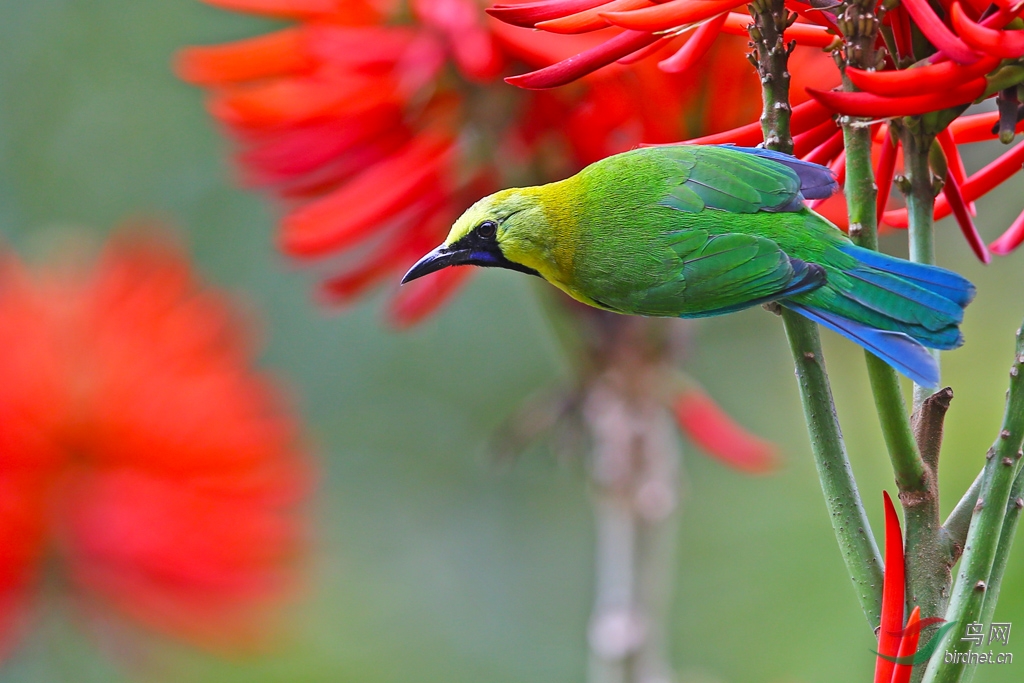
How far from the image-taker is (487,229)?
1.10 metres

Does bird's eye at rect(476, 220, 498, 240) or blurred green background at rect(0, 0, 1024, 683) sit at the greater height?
bird's eye at rect(476, 220, 498, 240)

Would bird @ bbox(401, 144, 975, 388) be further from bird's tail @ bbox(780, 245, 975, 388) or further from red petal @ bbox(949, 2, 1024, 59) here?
red petal @ bbox(949, 2, 1024, 59)

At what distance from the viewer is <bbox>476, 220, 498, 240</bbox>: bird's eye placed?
1091 mm

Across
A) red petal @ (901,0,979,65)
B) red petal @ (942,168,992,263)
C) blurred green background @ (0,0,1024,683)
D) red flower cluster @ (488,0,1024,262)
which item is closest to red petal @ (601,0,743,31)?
red flower cluster @ (488,0,1024,262)

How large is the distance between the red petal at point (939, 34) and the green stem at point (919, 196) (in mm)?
72

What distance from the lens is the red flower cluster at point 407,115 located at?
149cm

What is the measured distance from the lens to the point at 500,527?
19.2 feet

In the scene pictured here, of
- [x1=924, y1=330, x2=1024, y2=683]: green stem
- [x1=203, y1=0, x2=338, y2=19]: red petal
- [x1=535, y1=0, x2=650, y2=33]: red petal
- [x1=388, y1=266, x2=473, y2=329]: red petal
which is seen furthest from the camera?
[x1=388, y1=266, x2=473, y2=329]: red petal

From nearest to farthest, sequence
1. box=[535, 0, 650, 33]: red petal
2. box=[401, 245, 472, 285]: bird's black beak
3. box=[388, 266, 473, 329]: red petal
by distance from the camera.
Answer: box=[535, 0, 650, 33]: red petal, box=[401, 245, 472, 285]: bird's black beak, box=[388, 266, 473, 329]: red petal

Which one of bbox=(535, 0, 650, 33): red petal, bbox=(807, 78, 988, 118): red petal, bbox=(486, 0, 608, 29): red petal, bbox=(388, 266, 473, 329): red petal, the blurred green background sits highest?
bbox=(486, 0, 608, 29): red petal

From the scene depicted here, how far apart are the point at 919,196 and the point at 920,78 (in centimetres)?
9

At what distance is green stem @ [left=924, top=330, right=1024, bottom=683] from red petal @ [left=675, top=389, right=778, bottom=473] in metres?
1.00

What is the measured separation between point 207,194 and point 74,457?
4.62m

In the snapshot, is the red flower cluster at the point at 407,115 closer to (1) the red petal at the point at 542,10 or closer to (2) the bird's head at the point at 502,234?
(2) the bird's head at the point at 502,234
